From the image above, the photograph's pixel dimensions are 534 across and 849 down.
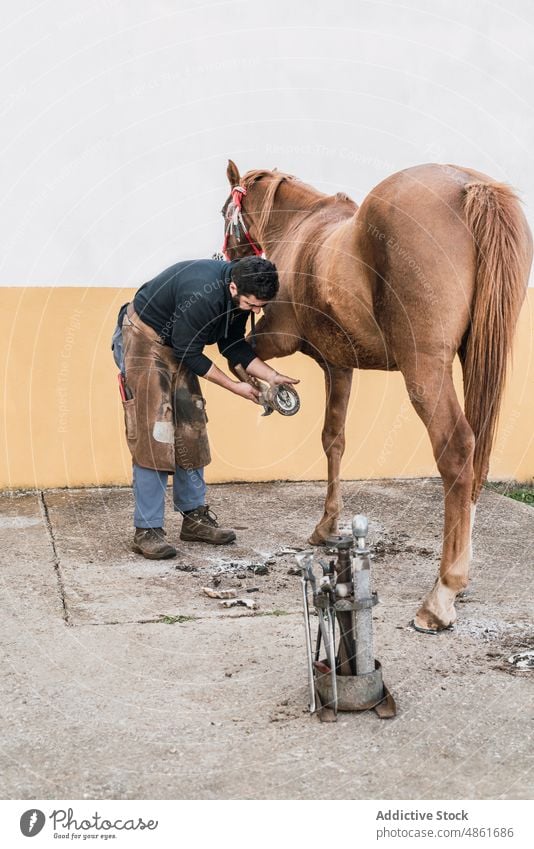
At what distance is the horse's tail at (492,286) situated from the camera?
3.46m

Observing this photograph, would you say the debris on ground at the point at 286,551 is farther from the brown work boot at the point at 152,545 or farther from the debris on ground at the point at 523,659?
the debris on ground at the point at 523,659

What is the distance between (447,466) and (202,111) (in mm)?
3652

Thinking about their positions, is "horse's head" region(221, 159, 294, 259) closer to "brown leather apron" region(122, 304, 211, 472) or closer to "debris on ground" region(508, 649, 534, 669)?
"brown leather apron" region(122, 304, 211, 472)

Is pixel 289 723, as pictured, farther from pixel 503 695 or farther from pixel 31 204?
pixel 31 204

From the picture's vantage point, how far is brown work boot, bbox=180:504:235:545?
4902mm

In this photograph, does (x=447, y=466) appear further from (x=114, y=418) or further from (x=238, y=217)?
(x=114, y=418)

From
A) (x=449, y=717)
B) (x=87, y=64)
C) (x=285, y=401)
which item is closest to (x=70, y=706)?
(x=449, y=717)

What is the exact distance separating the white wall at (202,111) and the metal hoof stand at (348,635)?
3.79m

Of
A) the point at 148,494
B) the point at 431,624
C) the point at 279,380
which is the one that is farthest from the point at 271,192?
the point at 431,624

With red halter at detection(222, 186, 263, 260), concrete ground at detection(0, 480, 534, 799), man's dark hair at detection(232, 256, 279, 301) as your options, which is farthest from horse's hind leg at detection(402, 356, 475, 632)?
red halter at detection(222, 186, 263, 260)

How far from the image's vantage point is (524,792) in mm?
2367

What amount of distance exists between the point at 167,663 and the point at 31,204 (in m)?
3.76

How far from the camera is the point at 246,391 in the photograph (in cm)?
448

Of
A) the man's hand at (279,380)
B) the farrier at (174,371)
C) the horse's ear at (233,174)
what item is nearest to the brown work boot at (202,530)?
the farrier at (174,371)
